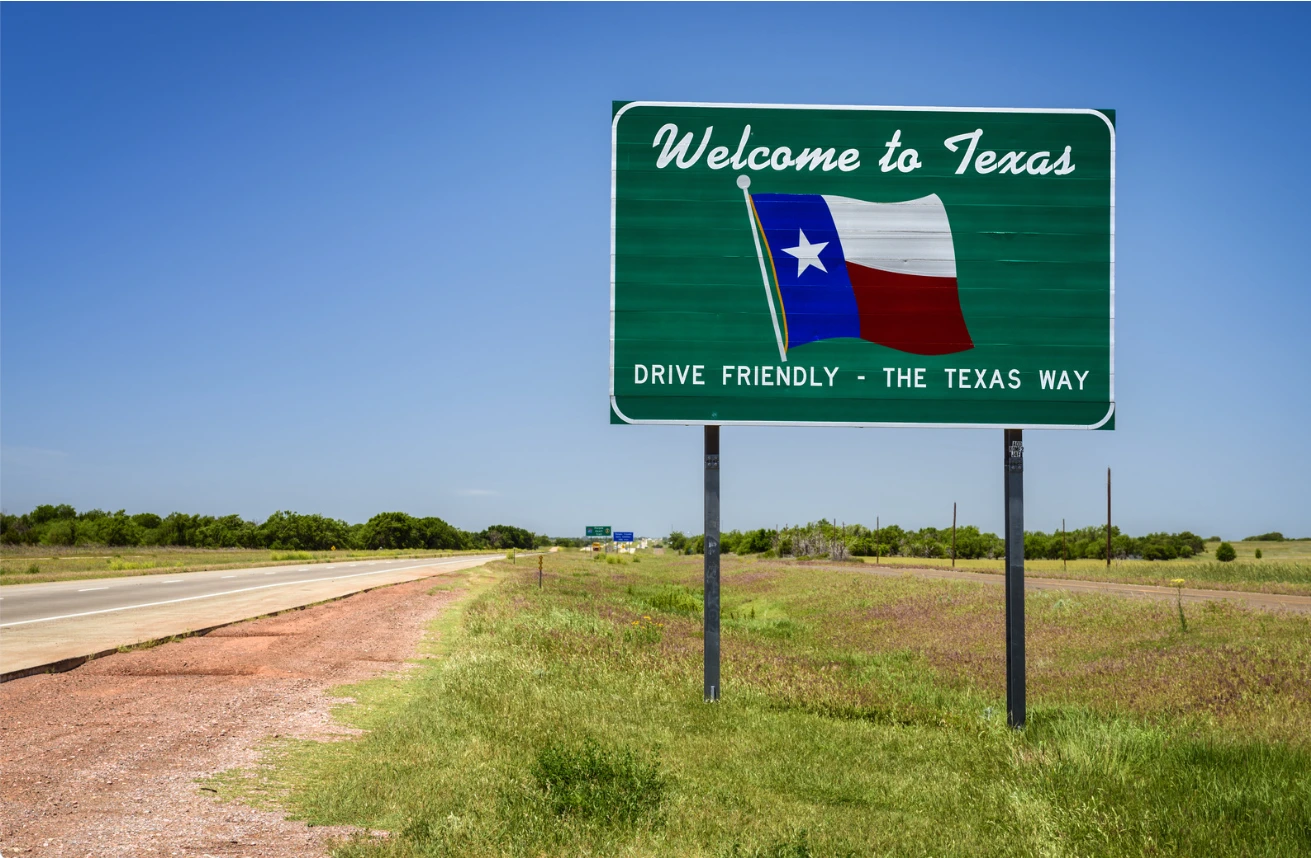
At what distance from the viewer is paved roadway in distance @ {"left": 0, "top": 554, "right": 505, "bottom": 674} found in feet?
50.5

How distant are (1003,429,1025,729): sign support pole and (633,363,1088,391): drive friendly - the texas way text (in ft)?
2.35

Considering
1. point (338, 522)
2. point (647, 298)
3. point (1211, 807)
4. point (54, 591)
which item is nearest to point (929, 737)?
point (1211, 807)

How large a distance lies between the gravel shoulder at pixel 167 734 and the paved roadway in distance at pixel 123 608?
121 cm

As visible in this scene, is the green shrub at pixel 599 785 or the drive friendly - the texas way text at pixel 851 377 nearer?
the green shrub at pixel 599 785

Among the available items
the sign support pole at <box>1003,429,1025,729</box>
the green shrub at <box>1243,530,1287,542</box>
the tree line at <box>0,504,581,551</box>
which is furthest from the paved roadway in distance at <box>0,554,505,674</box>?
the green shrub at <box>1243,530,1287,542</box>

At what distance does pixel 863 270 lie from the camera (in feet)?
37.1

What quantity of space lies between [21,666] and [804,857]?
41.1ft

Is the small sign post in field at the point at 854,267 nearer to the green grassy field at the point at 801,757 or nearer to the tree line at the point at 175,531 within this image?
the green grassy field at the point at 801,757

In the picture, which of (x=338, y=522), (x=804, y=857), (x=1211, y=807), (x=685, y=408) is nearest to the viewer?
(x=804, y=857)

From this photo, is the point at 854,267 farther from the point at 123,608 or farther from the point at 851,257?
the point at 123,608

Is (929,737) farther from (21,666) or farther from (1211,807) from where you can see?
(21,666)

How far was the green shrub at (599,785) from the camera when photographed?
21.0ft

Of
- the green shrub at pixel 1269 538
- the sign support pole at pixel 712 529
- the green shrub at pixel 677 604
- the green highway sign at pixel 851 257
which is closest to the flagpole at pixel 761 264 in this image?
the green highway sign at pixel 851 257

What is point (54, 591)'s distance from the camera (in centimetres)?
2762
